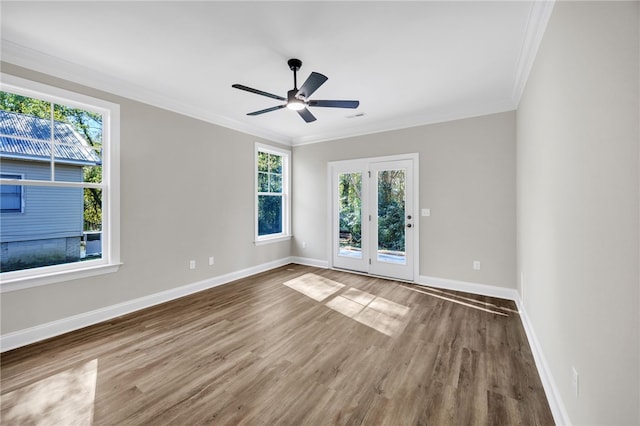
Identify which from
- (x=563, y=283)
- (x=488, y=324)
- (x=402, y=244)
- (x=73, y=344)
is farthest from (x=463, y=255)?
(x=73, y=344)

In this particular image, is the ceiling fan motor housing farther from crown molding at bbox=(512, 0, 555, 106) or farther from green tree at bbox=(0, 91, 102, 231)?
green tree at bbox=(0, 91, 102, 231)

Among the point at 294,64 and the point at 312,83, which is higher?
the point at 294,64

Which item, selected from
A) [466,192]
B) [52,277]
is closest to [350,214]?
[466,192]

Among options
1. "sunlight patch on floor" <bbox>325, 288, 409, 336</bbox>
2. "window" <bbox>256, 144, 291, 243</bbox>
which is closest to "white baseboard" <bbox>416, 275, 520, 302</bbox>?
"sunlight patch on floor" <bbox>325, 288, 409, 336</bbox>

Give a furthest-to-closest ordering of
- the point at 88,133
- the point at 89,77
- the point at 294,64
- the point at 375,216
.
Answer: the point at 375,216, the point at 88,133, the point at 89,77, the point at 294,64

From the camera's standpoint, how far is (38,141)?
2764 mm

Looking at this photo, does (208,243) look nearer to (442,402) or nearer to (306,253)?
(306,253)

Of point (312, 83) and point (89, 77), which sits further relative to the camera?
point (89, 77)

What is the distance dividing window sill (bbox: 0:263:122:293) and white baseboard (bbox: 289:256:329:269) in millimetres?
3331

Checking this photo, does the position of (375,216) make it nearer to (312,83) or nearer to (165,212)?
(312,83)

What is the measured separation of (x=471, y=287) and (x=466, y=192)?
1418 millimetres

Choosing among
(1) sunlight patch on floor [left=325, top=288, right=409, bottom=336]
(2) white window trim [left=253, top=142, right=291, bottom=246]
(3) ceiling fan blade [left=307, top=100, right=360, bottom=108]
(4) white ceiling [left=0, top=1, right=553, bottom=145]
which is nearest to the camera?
(4) white ceiling [left=0, top=1, right=553, bottom=145]

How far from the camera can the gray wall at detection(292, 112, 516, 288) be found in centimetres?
380

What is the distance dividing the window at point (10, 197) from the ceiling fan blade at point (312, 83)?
9.45 feet
